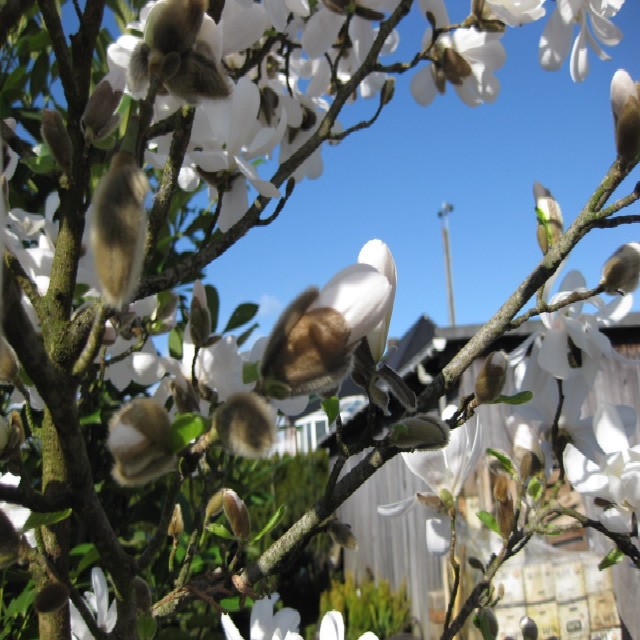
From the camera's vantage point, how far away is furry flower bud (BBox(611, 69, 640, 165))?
694 millimetres

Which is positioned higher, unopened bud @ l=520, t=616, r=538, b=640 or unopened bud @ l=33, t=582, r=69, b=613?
unopened bud @ l=33, t=582, r=69, b=613

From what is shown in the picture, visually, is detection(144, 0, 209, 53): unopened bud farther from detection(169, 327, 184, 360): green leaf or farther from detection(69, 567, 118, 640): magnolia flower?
detection(169, 327, 184, 360): green leaf

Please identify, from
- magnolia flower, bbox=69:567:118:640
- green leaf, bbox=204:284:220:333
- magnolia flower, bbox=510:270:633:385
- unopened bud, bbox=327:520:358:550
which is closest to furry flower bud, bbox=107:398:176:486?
unopened bud, bbox=327:520:358:550

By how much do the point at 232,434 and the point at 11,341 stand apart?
6.0 inches

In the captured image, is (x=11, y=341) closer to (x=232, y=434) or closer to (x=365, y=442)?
(x=232, y=434)

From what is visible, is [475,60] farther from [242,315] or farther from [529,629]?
[529,629]

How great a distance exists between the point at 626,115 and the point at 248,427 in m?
0.54

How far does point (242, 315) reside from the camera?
141 cm

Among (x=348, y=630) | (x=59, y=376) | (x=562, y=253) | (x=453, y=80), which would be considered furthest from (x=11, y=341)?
(x=348, y=630)

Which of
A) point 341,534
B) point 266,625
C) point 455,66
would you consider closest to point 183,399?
point 341,534

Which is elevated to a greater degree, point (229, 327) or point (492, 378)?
point (229, 327)

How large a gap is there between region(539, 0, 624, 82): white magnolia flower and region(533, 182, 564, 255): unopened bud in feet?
1.05

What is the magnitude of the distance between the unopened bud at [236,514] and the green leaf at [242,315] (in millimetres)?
659

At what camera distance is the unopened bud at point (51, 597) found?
600 mm
